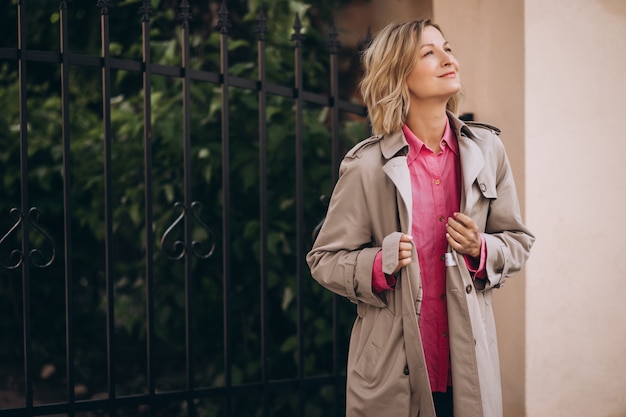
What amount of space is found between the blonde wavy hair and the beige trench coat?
0.07 meters

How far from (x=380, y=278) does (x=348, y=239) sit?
0.18m

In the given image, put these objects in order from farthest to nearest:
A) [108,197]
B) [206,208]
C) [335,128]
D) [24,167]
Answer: [206,208]
[335,128]
[108,197]
[24,167]

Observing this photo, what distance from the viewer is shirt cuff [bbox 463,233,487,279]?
2.33 m

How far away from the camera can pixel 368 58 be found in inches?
102

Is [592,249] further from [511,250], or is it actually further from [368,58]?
[368,58]

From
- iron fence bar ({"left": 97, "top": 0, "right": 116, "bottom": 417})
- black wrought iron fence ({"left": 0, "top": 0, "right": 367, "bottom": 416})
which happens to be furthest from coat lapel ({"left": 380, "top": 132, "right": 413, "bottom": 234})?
iron fence bar ({"left": 97, "top": 0, "right": 116, "bottom": 417})

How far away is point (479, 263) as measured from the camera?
236 centimetres

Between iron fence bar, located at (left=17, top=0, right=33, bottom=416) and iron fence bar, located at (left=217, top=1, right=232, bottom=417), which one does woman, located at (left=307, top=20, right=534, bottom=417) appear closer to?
iron fence bar, located at (left=217, top=1, right=232, bottom=417)

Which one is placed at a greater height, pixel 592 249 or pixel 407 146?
pixel 407 146

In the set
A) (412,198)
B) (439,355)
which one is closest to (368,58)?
(412,198)

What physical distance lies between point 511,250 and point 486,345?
0.31m

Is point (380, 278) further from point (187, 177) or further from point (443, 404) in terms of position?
point (187, 177)

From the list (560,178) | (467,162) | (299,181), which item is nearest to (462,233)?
(467,162)

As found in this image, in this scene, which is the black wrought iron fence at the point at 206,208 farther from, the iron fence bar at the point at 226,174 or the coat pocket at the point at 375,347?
the coat pocket at the point at 375,347
